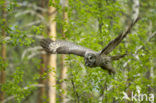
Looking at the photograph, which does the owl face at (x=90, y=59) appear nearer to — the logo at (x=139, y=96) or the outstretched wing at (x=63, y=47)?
the outstretched wing at (x=63, y=47)

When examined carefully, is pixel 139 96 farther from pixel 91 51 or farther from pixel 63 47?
pixel 63 47

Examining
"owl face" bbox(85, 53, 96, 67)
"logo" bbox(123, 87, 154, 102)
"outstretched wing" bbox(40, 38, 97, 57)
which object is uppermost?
"outstretched wing" bbox(40, 38, 97, 57)

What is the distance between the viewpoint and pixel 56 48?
605 cm

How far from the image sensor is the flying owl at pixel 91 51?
4889mm

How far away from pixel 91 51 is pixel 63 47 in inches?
39.4

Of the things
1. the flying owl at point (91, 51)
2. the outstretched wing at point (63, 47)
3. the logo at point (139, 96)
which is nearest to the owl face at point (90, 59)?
the flying owl at point (91, 51)

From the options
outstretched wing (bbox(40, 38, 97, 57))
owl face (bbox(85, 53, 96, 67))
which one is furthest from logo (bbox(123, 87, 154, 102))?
outstretched wing (bbox(40, 38, 97, 57))

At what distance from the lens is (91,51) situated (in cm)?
516

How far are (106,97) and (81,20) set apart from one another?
1965 millimetres

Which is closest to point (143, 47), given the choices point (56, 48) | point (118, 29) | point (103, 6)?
point (118, 29)

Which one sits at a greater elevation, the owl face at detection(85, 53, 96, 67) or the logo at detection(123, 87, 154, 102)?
the owl face at detection(85, 53, 96, 67)

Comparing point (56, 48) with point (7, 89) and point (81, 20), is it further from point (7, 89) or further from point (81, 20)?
point (7, 89)

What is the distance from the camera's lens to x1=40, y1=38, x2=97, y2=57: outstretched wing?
534 centimetres

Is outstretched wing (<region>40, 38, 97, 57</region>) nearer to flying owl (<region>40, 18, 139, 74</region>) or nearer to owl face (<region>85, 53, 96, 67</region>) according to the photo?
flying owl (<region>40, 18, 139, 74</region>)
